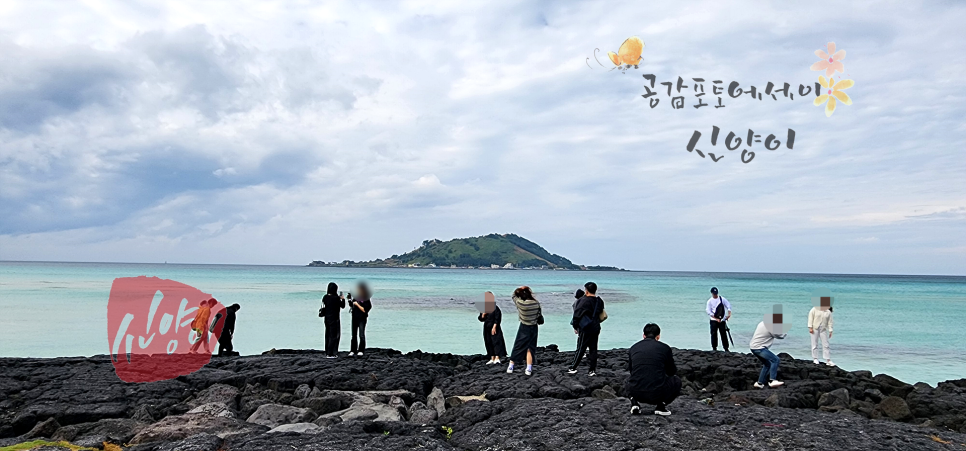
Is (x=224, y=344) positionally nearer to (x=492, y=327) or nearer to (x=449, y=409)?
(x=492, y=327)

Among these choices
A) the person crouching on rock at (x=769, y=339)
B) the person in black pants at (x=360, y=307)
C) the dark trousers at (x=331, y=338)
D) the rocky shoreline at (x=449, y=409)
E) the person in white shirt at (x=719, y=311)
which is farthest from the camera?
the person in white shirt at (x=719, y=311)

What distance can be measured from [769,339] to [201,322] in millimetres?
13421

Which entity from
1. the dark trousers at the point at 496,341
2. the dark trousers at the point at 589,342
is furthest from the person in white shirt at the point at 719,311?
the dark trousers at the point at 496,341

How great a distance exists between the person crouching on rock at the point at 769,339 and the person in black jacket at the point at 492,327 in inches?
220

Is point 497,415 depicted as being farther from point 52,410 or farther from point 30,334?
point 30,334

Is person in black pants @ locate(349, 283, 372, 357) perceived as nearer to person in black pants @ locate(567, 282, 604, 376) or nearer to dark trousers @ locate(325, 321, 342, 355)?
dark trousers @ locate(325, 321, 342, 355)

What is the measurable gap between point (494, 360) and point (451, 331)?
50.6 ft

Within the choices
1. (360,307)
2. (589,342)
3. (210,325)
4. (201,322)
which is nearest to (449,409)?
(589,342)

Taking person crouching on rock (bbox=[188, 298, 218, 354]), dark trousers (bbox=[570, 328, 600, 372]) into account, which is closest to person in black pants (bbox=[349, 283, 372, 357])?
person crouching on rock (bbox=[188, 298, 218, 354])

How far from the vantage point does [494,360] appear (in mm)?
14984

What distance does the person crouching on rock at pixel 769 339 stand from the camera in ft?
33.6

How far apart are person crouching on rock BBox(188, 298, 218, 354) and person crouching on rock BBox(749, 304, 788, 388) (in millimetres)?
12741

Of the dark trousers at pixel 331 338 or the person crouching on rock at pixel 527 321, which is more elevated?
the person crouching on rock at pixel 527 321

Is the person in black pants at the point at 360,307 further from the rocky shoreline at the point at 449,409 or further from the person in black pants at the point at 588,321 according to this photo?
the person in black pants at the point at 588,321
